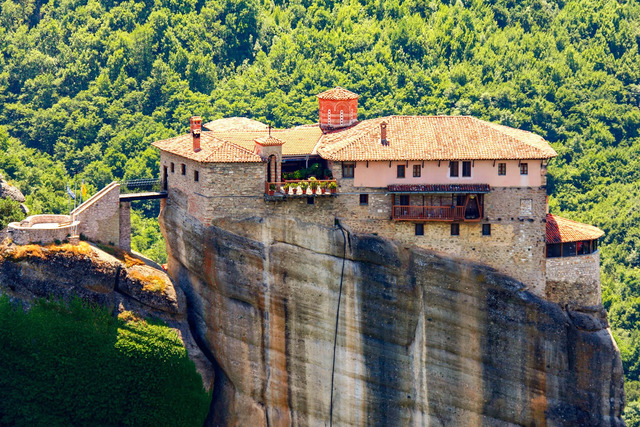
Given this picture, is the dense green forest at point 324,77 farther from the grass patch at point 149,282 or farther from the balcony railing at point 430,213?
the balcony railing at point 430,213

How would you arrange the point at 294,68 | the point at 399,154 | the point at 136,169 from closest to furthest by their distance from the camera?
the point at 399,154
the point at 136,169
the point at 294,68

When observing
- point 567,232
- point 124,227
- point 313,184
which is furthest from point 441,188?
point 124,227

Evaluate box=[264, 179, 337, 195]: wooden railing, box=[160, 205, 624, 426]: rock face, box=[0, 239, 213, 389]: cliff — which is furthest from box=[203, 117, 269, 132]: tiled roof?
box=[0, 239, 213, 389]: cliff

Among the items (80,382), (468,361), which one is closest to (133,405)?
(80,382)

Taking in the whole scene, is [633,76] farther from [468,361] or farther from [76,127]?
[468,361]

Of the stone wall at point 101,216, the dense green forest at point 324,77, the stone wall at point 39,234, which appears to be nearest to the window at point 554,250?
the stone wall at point 101,216

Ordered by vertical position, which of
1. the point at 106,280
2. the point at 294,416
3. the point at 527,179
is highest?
the point at 527,179
